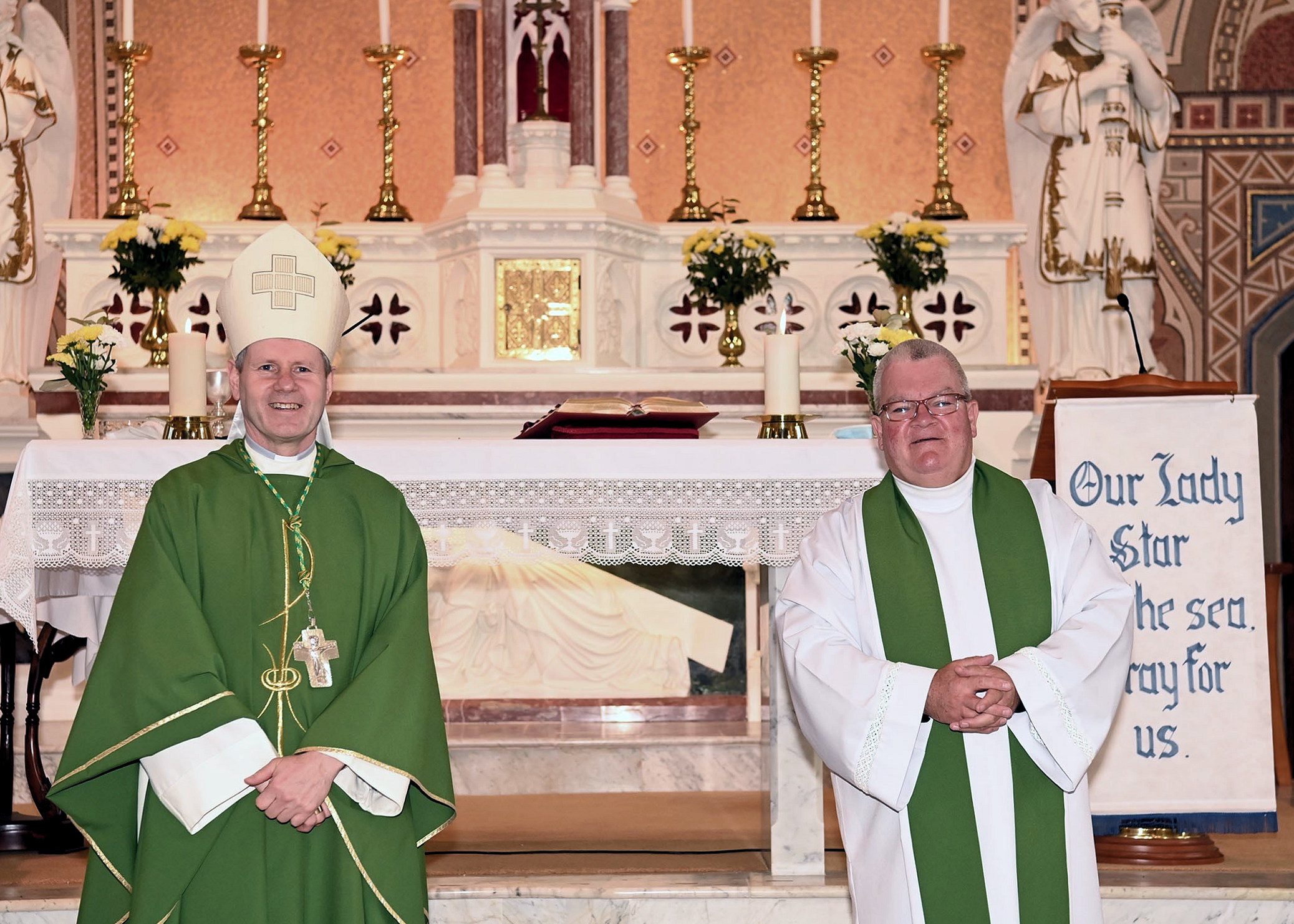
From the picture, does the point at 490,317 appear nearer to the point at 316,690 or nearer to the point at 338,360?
the point at 338,360

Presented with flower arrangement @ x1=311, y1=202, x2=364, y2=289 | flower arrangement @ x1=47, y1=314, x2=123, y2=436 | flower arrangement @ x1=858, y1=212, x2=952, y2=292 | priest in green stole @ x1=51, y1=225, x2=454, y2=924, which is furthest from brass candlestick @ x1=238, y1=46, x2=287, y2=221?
priest in green stole @ x1=51, y1=225, x2=454, y2=924

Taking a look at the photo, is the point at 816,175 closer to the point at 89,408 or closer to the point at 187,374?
the point at 187,374

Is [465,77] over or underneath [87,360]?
over

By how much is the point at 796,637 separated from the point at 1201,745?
62.3 inches

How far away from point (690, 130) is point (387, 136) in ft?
4.10

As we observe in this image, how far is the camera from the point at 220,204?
760 centimetres

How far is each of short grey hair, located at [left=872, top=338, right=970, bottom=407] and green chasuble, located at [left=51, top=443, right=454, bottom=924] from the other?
1.03 metres

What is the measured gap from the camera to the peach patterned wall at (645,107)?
7.62 meters


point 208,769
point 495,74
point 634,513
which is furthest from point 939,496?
point 495,74

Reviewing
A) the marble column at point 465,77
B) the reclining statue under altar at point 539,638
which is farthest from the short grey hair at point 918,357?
the marble column at point 465,77

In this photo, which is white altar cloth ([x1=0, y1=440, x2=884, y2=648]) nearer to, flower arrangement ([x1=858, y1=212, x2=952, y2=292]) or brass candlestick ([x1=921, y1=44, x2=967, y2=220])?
flower arrangement ([x1=858, y1=212, x2=952, y2=292])

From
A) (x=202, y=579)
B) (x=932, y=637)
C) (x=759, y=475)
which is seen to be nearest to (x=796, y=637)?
(x=932, y=637)

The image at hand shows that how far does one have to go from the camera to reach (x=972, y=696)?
10.5 ft

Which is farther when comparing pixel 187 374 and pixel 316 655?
pixel 187 374
